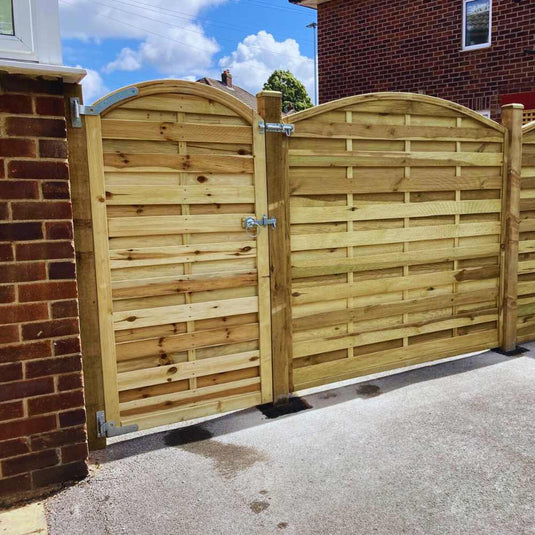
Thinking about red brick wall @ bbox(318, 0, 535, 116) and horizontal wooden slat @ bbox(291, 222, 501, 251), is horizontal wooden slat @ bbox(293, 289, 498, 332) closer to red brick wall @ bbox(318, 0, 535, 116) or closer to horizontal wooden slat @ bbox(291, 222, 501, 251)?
horizontal wooden slat @ bbox(291, 222, 501, 251)

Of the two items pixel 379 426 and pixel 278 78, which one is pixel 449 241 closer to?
pixel 379 426

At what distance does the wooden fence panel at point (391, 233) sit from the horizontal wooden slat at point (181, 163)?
0.48 metres

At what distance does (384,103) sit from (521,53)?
6789 millimetres

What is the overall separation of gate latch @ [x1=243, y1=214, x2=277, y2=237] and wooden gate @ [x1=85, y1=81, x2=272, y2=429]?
0.04 meters

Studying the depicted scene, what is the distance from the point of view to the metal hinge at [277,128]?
13.1ft

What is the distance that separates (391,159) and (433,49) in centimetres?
750

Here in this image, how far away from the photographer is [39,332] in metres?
3.01

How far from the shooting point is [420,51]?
36.1 feet

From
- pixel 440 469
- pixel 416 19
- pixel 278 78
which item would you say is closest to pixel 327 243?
pixel 440 469

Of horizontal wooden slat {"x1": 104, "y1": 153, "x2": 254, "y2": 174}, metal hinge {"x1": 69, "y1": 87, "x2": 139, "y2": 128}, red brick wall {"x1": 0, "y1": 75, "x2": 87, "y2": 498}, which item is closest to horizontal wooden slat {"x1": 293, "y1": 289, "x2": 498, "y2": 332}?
horizontal wooden slat {"x1": 104, "y1": 153, "x2": 254, "y2": 174}

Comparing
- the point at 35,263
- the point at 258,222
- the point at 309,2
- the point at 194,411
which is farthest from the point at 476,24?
the point at 35,263

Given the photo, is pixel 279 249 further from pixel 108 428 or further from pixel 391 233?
pixel 108 428

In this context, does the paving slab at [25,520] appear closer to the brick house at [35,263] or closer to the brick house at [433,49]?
the brick house at [35,263]

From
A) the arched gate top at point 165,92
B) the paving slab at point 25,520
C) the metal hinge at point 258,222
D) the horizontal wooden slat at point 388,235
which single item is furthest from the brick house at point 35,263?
the horizontal wooden slat at point 388,235
